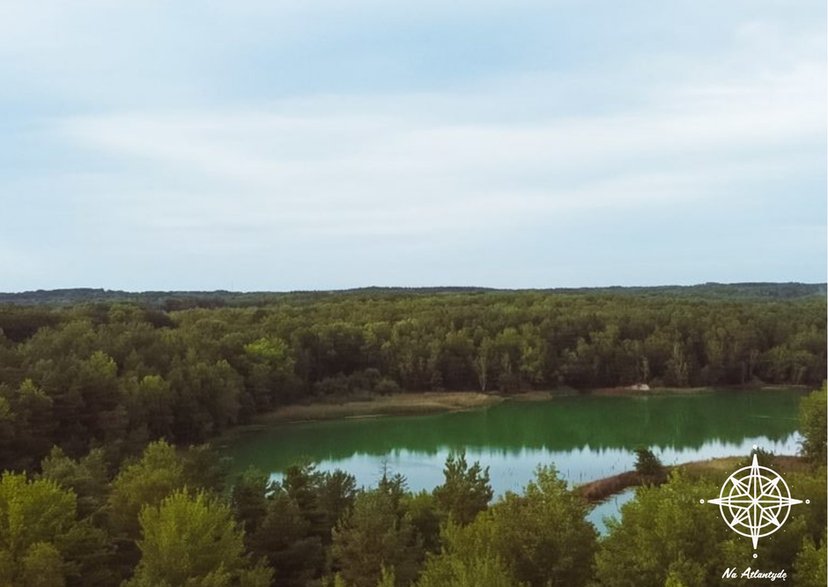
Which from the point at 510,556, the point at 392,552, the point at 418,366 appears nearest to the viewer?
the point at 510,556

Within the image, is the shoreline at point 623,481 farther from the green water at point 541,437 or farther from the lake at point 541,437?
the green water at point 541,437

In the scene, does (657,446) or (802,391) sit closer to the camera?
(657,446)

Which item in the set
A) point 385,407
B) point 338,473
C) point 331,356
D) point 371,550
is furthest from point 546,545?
point 331,356

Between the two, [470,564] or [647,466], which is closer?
[470,564]

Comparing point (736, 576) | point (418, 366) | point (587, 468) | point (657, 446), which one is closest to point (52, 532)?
point (736, 576)

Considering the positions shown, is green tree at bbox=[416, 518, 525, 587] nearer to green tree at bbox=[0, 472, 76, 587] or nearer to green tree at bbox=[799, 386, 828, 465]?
green tree at bbox=[0, 472, 76, 587]

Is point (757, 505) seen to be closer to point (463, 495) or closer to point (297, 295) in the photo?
point (463, 495)

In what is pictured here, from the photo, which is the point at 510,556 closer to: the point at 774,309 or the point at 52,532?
the point at 52,532
